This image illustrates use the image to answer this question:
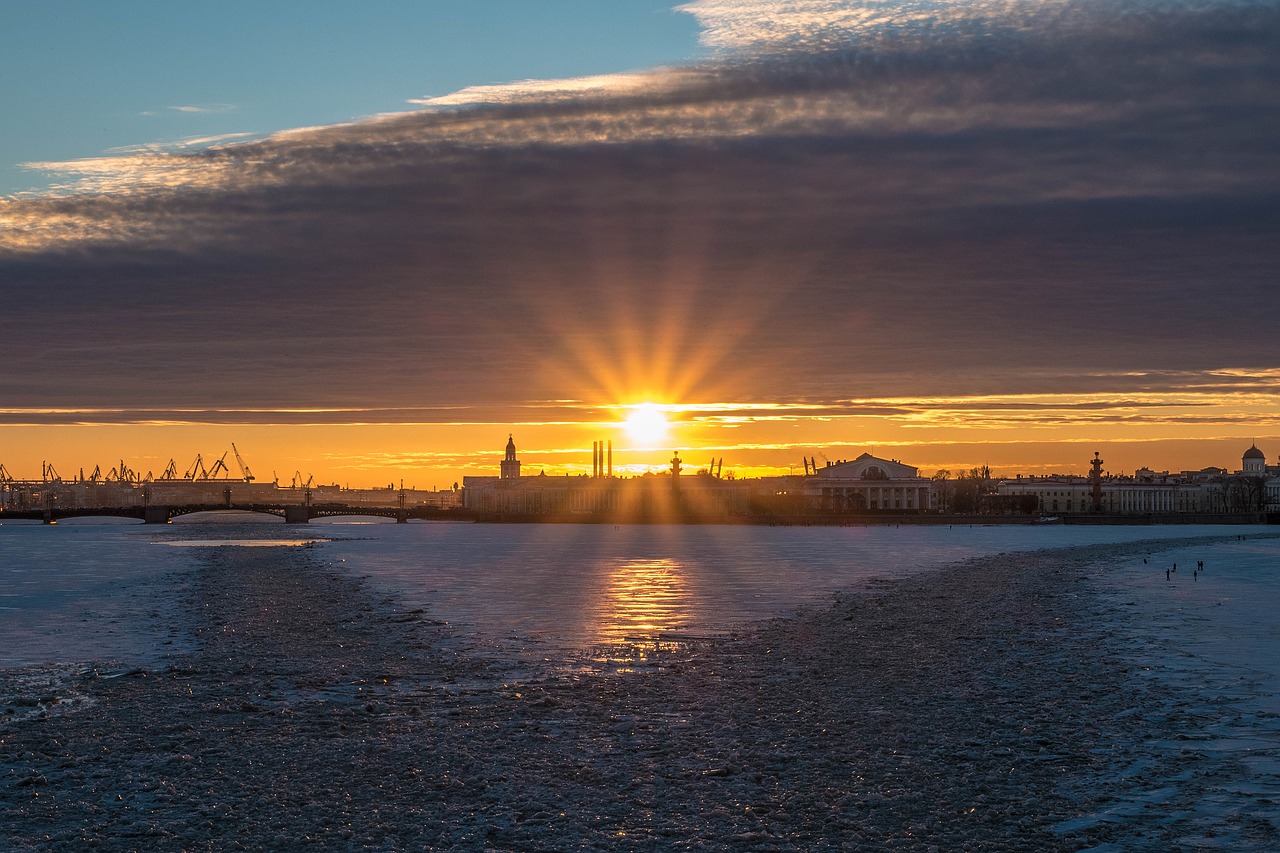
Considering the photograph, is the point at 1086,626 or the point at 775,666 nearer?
the point at 775,666

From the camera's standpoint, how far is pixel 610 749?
16578mm

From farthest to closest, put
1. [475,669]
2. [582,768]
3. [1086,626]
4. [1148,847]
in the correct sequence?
[1086,626] < [475,669] < [582,768] < [1148,847]

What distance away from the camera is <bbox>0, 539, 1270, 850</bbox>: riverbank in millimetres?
12711

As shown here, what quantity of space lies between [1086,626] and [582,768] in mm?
20304

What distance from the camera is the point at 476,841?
12.3 meters

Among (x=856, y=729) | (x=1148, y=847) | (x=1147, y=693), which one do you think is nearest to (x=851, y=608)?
(x=1147, y=693)

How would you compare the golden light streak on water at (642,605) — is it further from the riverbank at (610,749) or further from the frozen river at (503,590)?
the riverbank at (610,749)

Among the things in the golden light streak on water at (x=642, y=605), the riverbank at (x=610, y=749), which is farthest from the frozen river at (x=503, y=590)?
the riverbank at (x=610, y=749)

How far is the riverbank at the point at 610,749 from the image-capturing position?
12.7 metres

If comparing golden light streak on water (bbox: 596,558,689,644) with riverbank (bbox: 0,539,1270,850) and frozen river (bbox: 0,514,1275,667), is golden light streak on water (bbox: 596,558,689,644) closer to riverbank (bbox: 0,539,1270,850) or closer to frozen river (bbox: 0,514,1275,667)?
frozen river (bbox: 0,514,1275,667)

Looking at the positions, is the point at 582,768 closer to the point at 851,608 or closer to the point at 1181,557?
the point at 851,608

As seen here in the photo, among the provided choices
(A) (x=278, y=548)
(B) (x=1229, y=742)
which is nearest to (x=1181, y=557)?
(A) (x=278, y=548)

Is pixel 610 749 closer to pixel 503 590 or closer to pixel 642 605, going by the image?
pixel 642 605

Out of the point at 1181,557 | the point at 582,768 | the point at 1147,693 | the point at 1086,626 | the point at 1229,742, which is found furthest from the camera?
the point at 1181,557
